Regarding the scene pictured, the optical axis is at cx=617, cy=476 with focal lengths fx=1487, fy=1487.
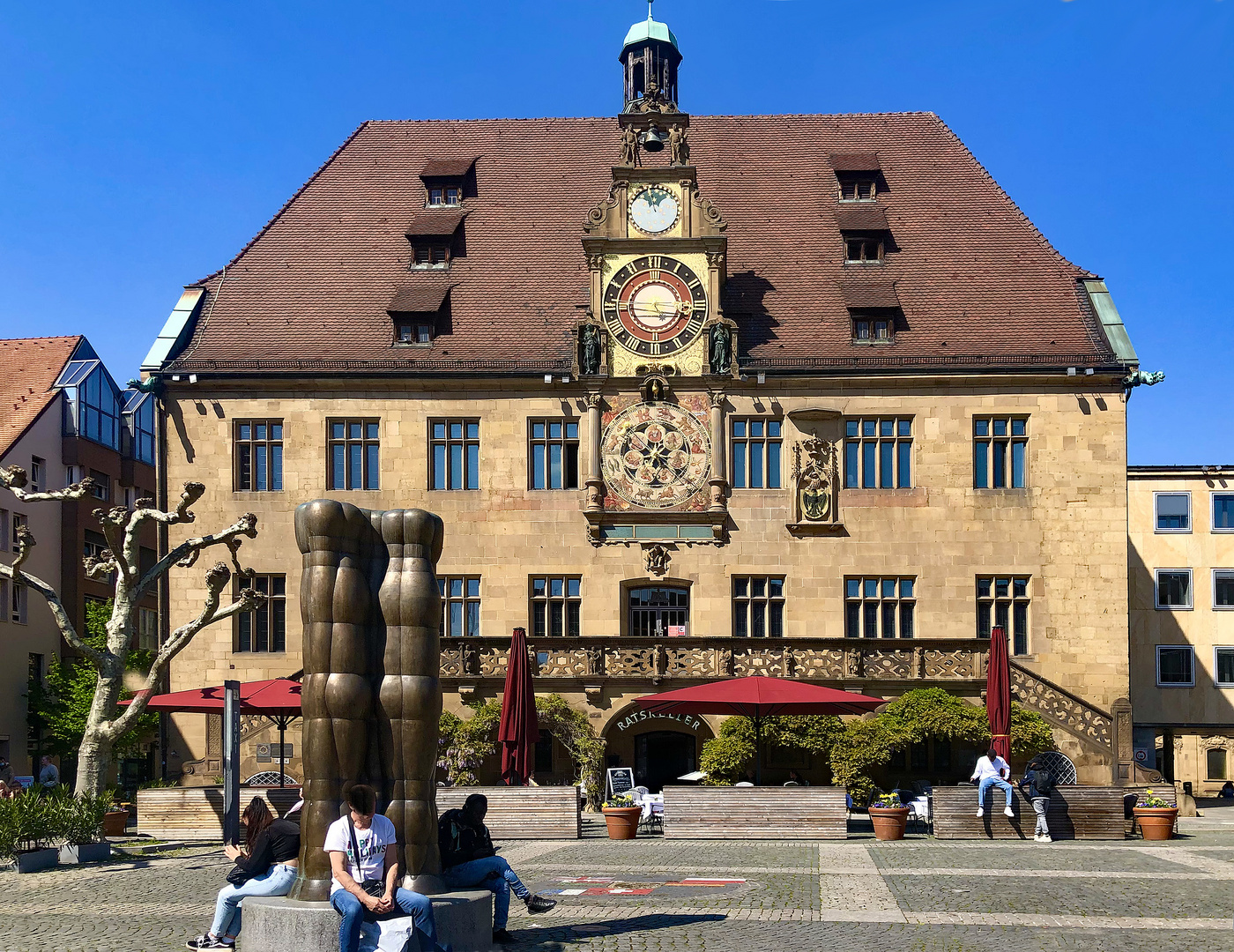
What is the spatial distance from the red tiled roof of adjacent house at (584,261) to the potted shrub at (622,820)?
15184mm

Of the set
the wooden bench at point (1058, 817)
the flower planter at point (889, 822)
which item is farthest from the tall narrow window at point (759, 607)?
the flower planter at point (889, 822)

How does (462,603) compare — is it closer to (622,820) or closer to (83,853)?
(622,820)

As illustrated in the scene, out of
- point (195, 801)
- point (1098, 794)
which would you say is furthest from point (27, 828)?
point (1098, 794)

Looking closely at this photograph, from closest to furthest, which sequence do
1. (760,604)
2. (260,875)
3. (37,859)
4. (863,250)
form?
(260,875) → (37,859) → (760,604) → (863,250)

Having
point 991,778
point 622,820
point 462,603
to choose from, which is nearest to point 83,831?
point 622,820

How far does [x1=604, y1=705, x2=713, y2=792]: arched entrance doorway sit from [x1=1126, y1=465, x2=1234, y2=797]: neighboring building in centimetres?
1907

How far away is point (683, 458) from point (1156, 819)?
51.2 feet

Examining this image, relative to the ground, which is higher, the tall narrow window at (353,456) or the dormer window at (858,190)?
the dormer window at (858,190)

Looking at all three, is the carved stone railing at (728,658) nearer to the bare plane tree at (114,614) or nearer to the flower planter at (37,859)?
the bare plane tree at (114,614)

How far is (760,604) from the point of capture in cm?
3669

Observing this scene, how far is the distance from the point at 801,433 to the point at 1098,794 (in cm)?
1419

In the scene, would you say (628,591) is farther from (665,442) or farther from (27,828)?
(27,828)

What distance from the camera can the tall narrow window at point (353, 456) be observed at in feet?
123

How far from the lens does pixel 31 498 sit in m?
24.9
